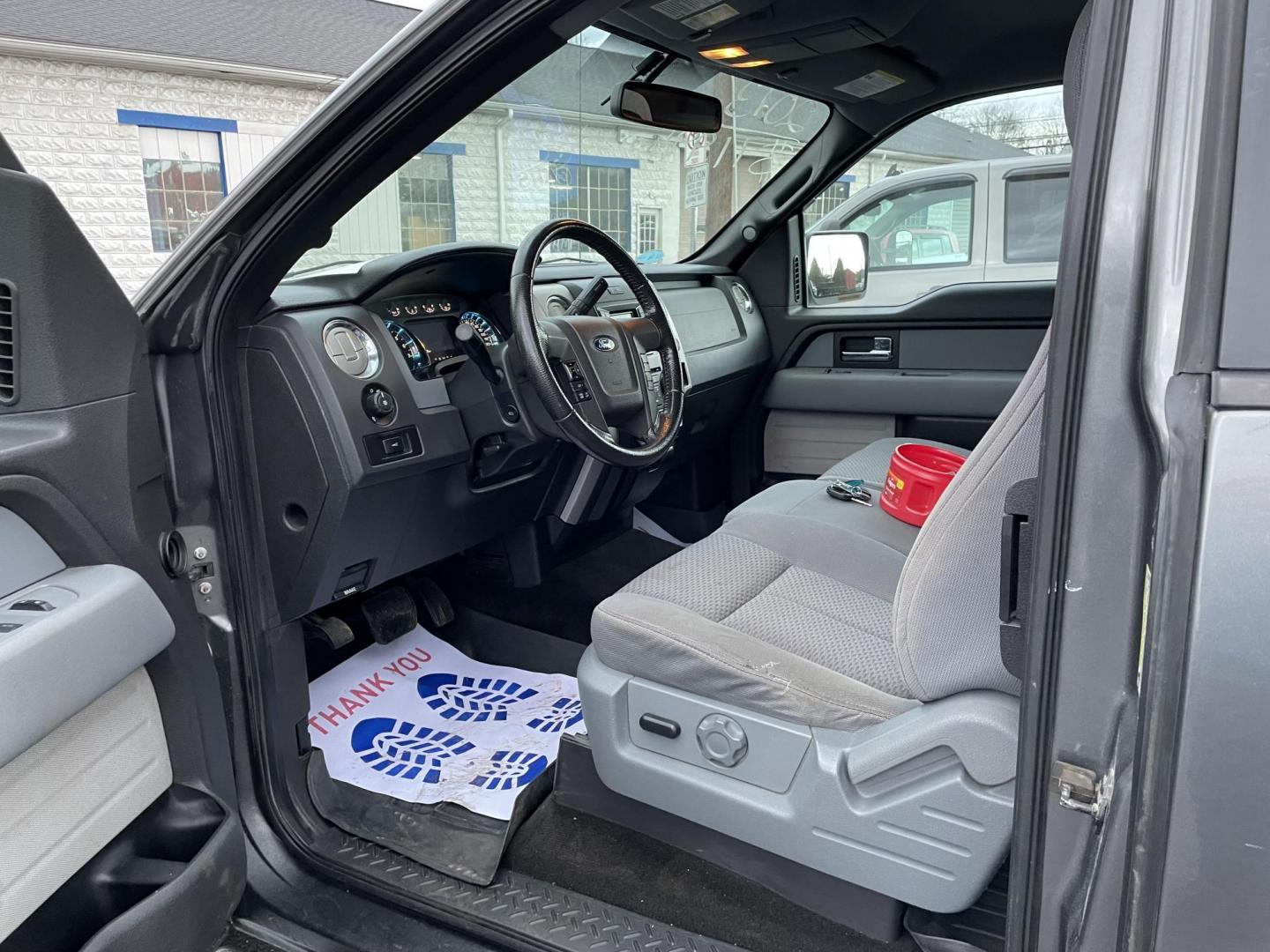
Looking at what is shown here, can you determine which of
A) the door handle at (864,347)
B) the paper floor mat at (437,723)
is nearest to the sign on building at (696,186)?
the door handle at (864,347)

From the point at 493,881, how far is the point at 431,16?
127 cm

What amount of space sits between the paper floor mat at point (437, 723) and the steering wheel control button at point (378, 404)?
0.71 meters

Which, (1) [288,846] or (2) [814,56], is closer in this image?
(1) [288,846]

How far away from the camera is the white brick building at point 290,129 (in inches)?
96.0

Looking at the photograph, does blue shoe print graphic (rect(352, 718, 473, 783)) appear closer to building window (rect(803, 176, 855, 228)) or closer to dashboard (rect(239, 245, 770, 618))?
dashboard (rect(239, 245, 770, 618))

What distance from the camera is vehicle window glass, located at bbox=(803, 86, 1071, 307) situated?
262cm

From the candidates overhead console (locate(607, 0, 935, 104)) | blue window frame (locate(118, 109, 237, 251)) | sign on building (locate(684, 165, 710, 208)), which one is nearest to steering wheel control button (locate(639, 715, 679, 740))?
overhead console (locate(607, 0, 935, 104))

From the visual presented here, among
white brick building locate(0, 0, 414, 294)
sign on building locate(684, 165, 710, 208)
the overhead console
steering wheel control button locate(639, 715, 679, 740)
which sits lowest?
steering wheel control button locate(639, 715, 679, 740)

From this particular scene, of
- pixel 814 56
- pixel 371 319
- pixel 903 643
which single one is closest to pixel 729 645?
pixel 903 643

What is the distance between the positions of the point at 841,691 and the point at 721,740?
207mm

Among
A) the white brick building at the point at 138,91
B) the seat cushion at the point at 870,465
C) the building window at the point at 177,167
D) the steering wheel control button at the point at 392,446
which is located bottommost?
the seat cushion at the point at 870,465

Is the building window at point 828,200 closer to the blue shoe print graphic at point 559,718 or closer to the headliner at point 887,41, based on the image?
the headliner at point 887,41

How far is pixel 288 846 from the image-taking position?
1.50 m

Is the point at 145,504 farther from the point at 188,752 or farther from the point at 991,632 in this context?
the point at 991,632
